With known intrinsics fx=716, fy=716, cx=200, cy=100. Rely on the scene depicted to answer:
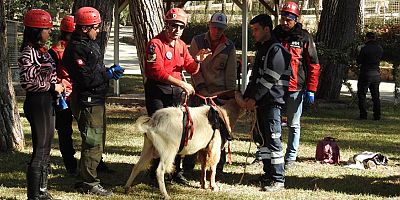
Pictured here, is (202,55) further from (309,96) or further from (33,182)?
(33,182)

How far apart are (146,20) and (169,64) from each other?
298 cm

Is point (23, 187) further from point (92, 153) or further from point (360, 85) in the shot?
point (360, 85)

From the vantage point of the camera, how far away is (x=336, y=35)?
671 inches

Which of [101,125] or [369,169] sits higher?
[101,125]

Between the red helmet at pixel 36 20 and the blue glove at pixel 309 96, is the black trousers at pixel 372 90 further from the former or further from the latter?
the red helmet at pixel 36 20

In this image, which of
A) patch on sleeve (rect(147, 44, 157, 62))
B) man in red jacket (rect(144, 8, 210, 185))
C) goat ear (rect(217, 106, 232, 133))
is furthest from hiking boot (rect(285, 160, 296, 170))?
patch on sleeve (rect(147, 44, 157, 62))

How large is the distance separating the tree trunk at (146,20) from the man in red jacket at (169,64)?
2639mm

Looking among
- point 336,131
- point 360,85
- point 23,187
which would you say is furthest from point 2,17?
point 360,85

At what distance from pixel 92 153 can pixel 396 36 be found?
2401 centimetres

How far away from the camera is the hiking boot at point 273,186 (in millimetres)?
7684

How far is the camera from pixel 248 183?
8.10 metres

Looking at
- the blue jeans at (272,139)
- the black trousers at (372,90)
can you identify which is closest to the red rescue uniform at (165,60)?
the blue jeans at (272,139)

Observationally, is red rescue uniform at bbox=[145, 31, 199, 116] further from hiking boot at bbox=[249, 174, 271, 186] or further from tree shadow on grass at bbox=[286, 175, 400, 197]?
tree shadow on grass at bbox=[286, 175, 400, 197]

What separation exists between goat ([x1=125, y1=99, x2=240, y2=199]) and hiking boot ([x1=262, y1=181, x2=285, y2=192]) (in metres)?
0.53
